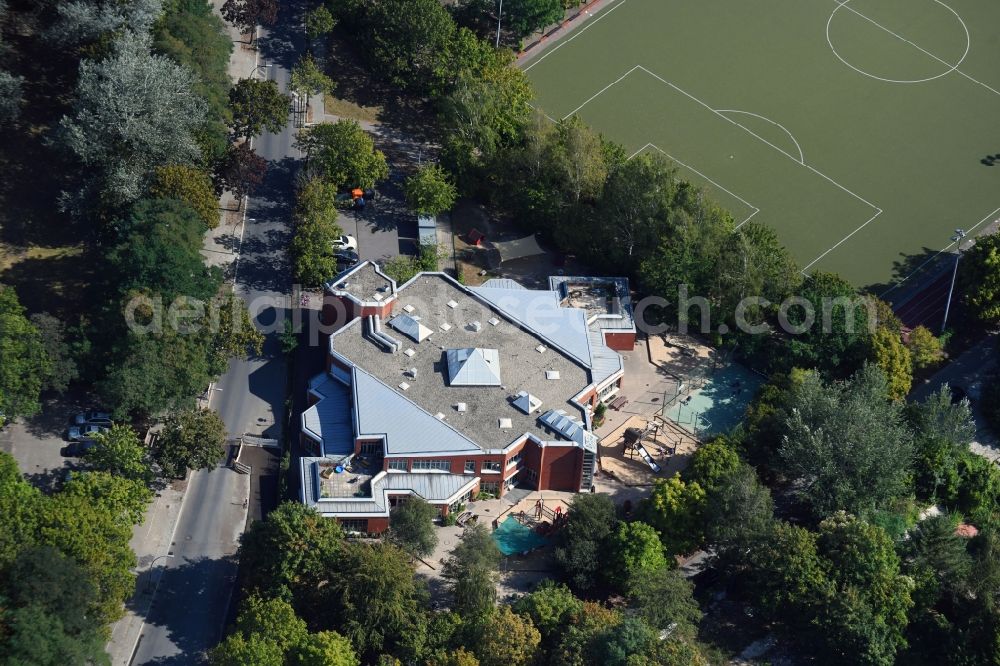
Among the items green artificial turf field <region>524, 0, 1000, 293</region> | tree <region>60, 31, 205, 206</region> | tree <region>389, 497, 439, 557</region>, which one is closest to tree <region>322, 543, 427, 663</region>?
tree <region>389, 497, 439, 557</region>

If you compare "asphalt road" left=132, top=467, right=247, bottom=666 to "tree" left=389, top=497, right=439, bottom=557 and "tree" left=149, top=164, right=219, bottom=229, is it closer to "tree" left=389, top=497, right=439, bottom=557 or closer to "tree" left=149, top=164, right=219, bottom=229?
"tree" left=389, top=497, right=439, bottom=557

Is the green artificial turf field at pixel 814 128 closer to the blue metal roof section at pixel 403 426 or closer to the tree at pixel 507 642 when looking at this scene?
the blue metal roof section at pixel 403 426

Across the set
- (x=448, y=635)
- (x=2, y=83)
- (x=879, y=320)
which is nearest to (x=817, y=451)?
(x=879, y=320)

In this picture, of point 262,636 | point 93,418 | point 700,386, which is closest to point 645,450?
point 700,386

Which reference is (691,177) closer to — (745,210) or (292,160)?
(745,210)

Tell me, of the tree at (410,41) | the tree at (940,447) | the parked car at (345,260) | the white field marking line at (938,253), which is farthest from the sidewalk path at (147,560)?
the white field marking line at (938,253)
